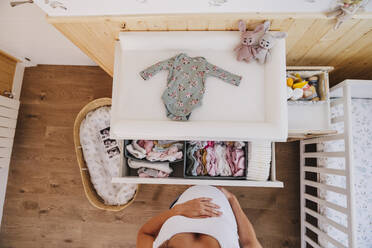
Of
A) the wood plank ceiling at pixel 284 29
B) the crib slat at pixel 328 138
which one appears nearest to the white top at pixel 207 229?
the crib slat at pixel 328 138

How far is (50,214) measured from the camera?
7.12 feet

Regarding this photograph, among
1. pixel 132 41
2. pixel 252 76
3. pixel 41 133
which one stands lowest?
pixel 41 133

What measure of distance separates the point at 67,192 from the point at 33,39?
4.54 feet

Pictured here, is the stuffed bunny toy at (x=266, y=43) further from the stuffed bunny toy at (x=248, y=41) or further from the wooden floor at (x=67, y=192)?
the wooden floor at (x=67, y=192)

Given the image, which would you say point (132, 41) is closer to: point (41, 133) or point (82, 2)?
point (82, 2)

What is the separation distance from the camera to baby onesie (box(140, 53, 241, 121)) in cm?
134

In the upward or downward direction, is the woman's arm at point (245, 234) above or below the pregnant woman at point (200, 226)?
below

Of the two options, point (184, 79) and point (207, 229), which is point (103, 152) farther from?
point (207, 229)

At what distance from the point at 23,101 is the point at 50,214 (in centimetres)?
116

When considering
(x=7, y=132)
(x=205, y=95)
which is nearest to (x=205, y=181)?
(x=205, y=95)

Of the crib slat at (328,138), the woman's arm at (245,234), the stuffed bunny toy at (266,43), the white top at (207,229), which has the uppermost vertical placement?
the stuffed bunny toy at (266,43)

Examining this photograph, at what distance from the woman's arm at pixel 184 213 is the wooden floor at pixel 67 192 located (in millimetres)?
852

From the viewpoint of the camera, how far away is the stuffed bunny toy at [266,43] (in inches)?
48.9

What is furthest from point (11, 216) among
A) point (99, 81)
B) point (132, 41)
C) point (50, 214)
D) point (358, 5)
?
point (358, 5)
